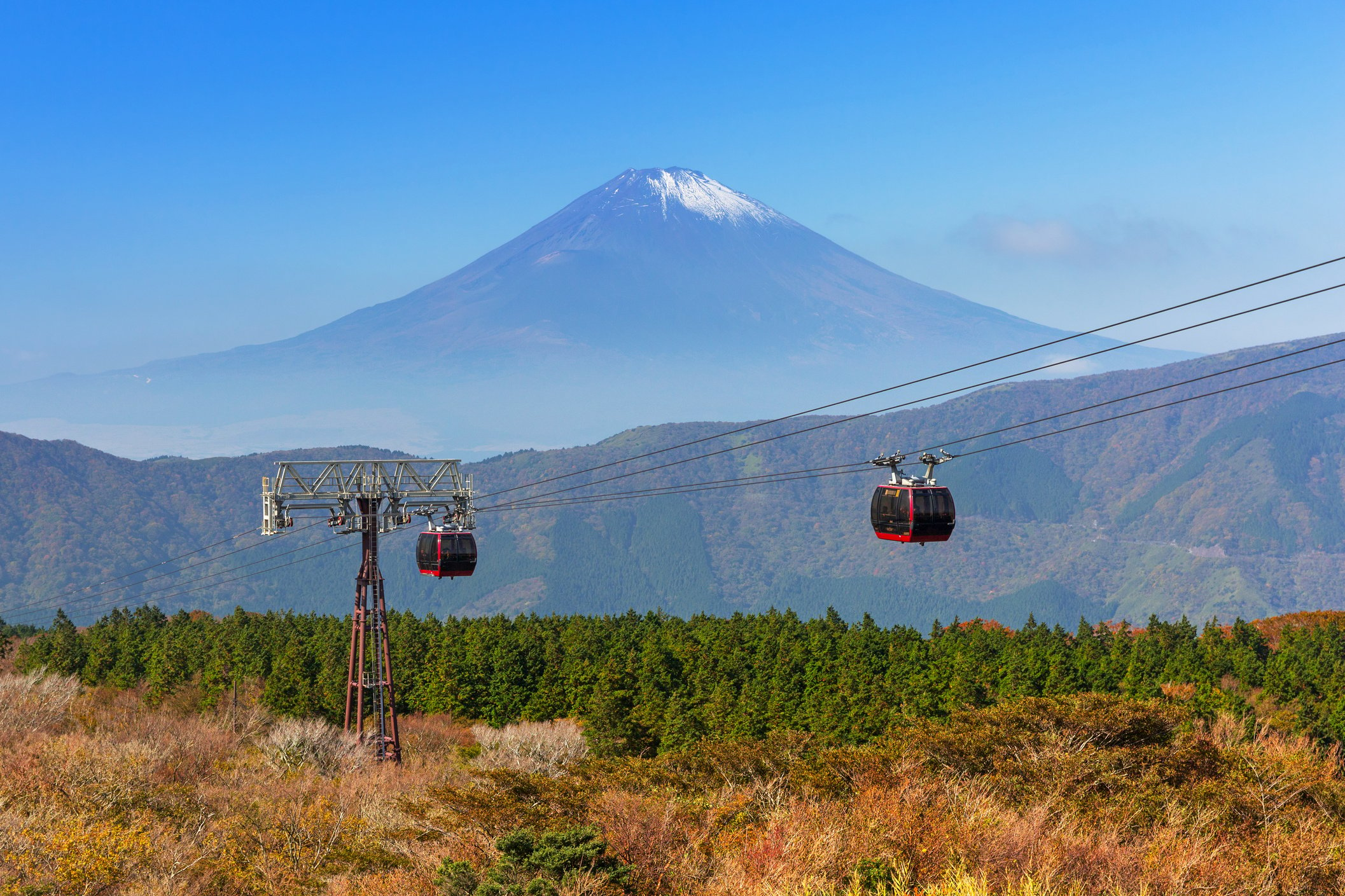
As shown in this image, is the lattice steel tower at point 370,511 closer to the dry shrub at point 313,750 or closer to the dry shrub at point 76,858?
the dry shrub at point 313,750

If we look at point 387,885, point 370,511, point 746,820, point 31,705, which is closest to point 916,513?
point 746,820

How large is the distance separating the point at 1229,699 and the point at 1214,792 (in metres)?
39.3

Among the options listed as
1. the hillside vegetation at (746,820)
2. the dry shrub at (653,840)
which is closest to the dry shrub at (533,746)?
the hillside vegetation at (746,820)

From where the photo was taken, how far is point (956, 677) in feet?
261

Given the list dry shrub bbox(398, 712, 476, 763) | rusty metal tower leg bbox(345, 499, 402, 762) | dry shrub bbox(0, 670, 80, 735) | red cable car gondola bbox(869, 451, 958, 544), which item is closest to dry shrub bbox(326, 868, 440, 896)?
red cable car gondola bbox(869, 451, 958, 544)

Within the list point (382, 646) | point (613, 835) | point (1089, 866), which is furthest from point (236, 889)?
point (1089, 866)

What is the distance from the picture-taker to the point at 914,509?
112 feet

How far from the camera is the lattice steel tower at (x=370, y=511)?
157ft

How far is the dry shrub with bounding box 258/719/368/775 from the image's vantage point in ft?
178

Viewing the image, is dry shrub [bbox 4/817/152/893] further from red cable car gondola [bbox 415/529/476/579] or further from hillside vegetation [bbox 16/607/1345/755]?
hillside vegetation [bbox 16/607/1345/755]

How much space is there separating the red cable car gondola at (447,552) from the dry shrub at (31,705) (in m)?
24.9

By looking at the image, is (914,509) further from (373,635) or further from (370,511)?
(373,635)

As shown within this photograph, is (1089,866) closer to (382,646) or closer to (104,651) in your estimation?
(382,646)

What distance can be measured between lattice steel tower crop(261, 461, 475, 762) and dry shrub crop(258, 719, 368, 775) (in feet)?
10.9
